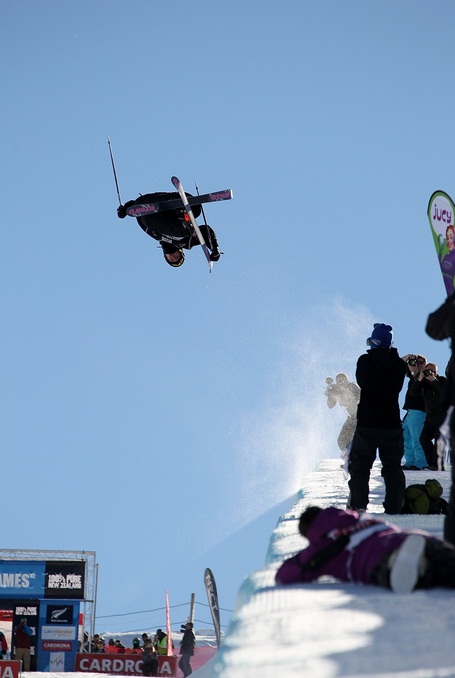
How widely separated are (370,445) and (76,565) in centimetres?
1625

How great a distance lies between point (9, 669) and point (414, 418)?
8.67 metres

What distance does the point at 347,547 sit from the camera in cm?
379

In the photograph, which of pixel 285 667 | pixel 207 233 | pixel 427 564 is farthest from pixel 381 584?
pixel 207 233

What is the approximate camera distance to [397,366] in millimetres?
6855

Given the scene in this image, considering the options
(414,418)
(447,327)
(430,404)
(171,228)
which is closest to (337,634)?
(447,327)

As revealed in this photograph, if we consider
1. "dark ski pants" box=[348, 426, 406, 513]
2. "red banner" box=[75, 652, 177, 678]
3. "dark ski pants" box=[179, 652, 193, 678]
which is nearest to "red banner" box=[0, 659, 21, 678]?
"red banner" box=[75, 652, 177, 678]

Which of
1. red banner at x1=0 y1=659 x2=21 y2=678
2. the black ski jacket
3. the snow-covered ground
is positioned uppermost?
the black ski jacket

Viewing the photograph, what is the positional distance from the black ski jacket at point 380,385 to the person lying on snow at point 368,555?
9.31 feet

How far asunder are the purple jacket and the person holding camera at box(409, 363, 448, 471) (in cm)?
586

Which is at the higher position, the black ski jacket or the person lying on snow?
the black ski jacket

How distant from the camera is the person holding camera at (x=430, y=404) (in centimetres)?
1006

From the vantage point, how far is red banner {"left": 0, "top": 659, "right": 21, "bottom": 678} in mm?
15266

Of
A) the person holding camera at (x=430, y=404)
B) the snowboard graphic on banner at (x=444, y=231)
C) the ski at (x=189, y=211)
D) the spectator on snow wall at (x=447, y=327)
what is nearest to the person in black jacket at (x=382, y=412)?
the spectator on snow wall at (x=447, y=327)

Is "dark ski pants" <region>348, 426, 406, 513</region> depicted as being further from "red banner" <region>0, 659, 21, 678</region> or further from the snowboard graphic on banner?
"red banner" <region>0, 659, 21, 678</region>
